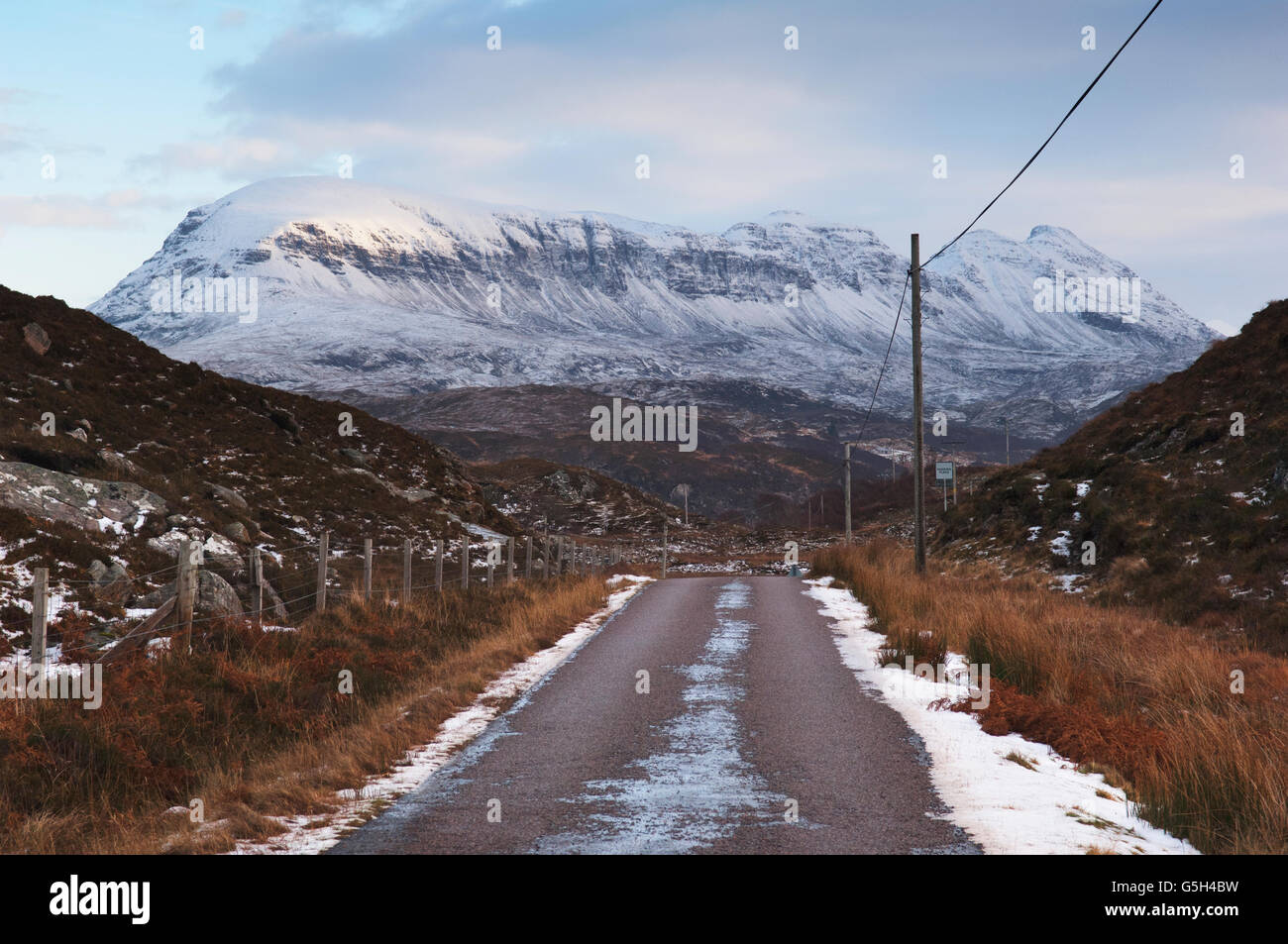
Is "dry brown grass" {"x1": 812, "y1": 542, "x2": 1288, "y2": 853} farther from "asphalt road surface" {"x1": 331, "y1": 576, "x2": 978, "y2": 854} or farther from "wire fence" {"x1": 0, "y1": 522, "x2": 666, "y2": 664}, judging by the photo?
"wire fence" {"x1": 0, "y1": 522, "x2": 666, "y2": 664}

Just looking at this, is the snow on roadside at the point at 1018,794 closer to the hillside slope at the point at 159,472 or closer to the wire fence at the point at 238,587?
the wire fence at the point at 238,587

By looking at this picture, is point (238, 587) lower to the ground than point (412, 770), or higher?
higher

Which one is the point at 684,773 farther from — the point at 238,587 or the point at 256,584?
the point at 238,587

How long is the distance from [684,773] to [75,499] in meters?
18.3

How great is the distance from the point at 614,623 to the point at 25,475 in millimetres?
12929

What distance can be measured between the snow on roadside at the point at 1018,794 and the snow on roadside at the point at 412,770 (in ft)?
13.4

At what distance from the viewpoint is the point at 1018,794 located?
7383 mm

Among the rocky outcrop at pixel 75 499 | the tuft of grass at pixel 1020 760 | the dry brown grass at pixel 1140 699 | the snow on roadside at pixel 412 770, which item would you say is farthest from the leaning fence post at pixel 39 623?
the rocky outcrop at pixel 75 499

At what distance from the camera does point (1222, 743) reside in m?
7.18

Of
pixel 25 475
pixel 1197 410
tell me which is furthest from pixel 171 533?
pixel 1197 410

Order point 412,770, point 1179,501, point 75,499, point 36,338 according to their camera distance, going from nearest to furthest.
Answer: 1. point 412,770
2. point 75,499
3. point 1179,501
4. point 36,338

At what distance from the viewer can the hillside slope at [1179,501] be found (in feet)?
69.2

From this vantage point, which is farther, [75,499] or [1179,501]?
[1179,501]

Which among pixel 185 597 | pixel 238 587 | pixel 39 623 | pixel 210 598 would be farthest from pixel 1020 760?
pixel 238 587
